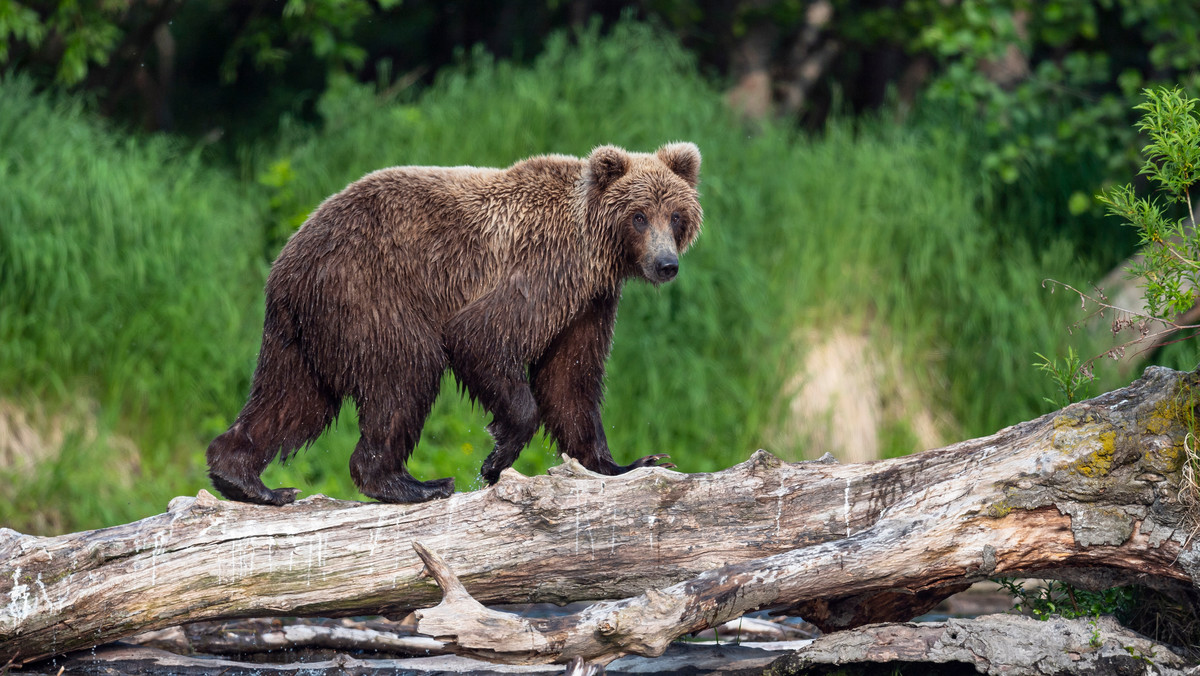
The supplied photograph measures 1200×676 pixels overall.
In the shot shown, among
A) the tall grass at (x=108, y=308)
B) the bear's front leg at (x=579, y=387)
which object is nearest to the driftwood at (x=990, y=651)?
the bear's front leg at (x=579, y=387)

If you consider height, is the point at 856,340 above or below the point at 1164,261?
below

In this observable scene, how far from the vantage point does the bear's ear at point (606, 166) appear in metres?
4.68

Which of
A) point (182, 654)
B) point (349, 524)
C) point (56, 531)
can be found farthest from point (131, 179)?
point (349, 524)

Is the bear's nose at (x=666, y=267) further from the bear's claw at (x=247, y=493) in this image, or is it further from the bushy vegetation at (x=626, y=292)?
the bushy vegetation at (x=626, y=292)

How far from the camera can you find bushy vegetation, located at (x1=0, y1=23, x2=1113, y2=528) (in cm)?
759

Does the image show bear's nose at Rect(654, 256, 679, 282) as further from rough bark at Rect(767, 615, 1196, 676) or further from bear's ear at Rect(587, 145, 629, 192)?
rough bark at Rect(767, 615, 1196, 676)

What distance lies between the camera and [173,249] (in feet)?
26.9

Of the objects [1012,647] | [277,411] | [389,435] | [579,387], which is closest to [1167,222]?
[1012,647]

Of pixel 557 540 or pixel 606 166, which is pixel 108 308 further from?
pixel 557 540

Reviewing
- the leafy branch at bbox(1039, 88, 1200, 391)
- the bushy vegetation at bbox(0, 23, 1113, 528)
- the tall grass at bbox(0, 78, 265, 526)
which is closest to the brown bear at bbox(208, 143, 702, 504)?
the leafy branch at bbox(1039, 88, 1200, 391)

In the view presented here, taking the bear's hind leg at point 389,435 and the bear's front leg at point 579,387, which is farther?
the bear's front leg at point 579,387

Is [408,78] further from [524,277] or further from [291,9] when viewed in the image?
[524,277]

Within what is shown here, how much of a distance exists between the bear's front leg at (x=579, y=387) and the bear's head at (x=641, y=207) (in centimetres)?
26

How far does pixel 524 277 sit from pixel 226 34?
32.7ft
